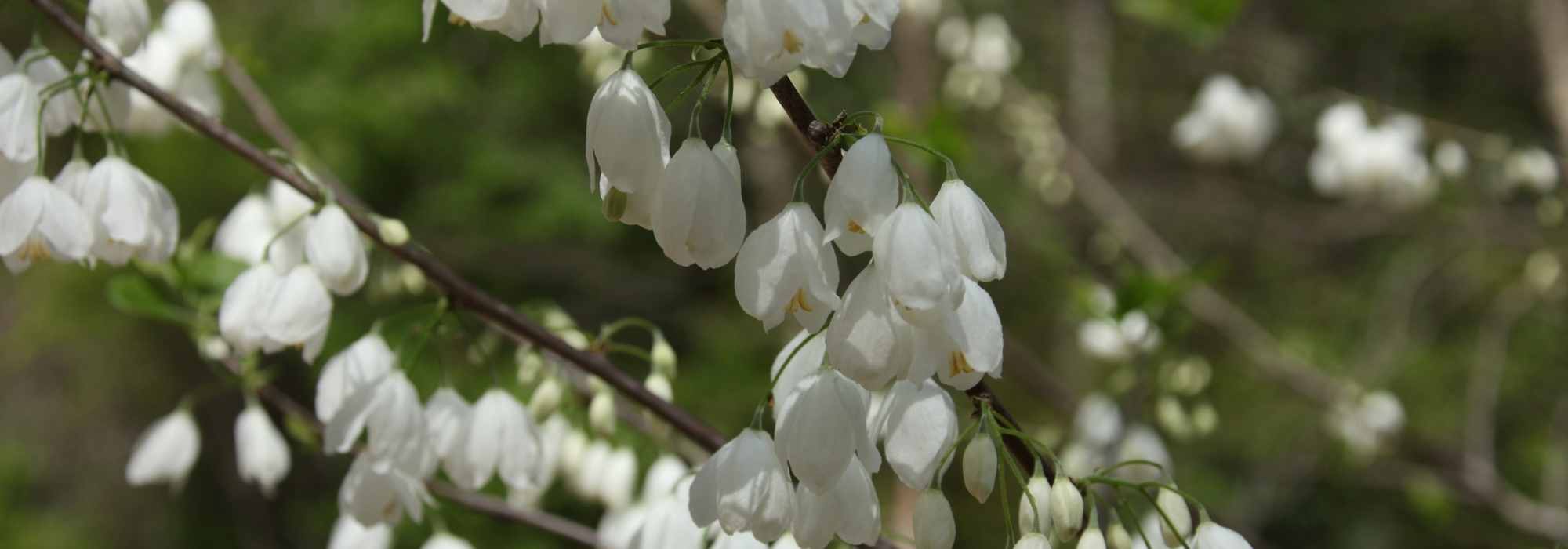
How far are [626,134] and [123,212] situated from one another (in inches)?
28.4

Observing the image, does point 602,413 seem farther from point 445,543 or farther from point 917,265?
point 917,265

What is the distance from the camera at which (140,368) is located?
784 centimetres

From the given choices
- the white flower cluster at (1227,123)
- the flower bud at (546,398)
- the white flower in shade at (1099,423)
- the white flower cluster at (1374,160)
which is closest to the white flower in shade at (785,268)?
the flower bud at (546,398)

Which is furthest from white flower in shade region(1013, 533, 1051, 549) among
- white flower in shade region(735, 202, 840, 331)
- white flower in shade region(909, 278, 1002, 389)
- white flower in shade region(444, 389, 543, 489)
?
white flower in shade region(444, 389, 543, 489)

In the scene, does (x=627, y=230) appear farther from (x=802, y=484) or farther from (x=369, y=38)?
(x=802, y=484)

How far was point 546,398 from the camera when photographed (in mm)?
1484

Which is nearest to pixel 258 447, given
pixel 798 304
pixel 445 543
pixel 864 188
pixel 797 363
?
pixel 445 543

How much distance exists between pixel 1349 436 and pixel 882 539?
2.82 metres

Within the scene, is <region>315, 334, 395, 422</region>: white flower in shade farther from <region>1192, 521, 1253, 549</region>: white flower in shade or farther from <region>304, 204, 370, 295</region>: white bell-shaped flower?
<region>1192, 521, 1253, 549</region>: white flower in shade

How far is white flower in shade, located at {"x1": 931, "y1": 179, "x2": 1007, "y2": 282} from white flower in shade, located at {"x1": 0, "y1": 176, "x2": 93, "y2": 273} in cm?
93

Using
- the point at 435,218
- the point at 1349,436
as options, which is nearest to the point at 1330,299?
the point at 1349,436

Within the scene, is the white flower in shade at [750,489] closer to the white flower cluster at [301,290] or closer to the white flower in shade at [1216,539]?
the white flower in shade at [1216,539]

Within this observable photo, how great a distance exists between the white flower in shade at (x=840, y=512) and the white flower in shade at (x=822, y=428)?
0.03 meters

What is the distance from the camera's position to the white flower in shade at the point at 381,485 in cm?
132
